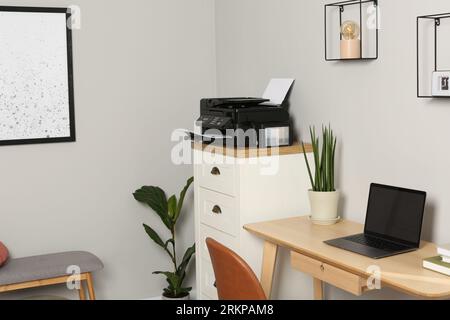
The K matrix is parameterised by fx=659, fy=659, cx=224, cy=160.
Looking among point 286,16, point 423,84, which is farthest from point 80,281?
point 423,84

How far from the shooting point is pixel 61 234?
3924 mm

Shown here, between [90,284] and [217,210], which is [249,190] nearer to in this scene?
[217,210]

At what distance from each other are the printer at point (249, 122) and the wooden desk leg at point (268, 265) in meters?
0.55

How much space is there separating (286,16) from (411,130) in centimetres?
108

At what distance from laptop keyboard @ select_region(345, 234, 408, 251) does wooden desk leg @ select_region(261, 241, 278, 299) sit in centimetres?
38

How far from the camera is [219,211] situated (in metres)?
3.40

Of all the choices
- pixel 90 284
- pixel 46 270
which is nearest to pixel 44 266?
pixel 46 270

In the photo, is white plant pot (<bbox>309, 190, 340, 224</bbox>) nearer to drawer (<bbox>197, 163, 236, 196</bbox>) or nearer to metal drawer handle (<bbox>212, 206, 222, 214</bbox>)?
drawer (<bbox>197, 163, 236, 196</bbox>)

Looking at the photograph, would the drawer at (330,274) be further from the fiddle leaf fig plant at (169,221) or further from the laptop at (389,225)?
the fiddle leaf fig plant at (169,221)

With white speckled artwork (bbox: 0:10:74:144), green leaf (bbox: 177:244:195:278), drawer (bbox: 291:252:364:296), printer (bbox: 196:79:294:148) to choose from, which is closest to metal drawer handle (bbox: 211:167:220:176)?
printer (bbox: 196:79:294:148)

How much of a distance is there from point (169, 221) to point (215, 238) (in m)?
0.68

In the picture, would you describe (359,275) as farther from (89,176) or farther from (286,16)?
(89,176)

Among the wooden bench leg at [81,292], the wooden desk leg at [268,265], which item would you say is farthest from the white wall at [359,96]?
the wooden bench leg at [81,292]

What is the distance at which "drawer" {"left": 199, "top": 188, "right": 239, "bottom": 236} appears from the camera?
3.26 meters
